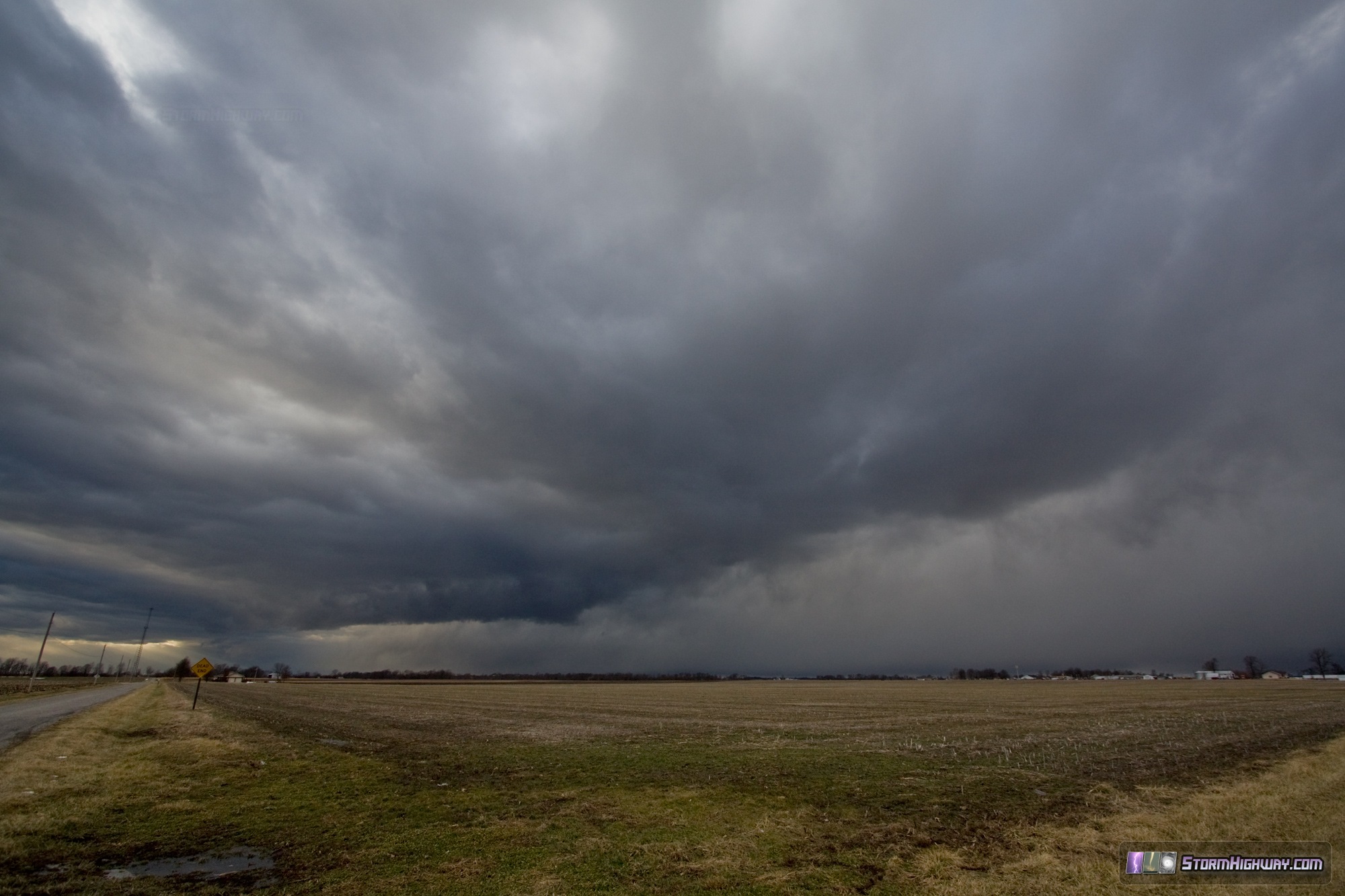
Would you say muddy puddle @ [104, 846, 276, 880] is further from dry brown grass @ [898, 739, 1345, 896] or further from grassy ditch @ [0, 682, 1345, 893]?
dry brown grass @ [898, 739, 1345, 896]

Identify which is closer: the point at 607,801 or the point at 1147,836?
the point at 1147,836

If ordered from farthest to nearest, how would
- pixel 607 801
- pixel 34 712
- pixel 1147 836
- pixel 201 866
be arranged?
1. pixel 34 712
2. pixel 607 801
3. pixel 1147 836
4. pixel 201 866

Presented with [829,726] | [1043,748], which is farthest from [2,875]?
[829,726]

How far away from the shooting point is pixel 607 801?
17.8m

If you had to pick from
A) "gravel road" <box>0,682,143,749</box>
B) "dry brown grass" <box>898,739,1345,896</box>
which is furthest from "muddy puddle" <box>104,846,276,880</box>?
"gravel road" <box>0,682,143,749</box>

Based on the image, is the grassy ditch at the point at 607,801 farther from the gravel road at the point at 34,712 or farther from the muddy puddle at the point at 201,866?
the gravel road at the point at 34,712

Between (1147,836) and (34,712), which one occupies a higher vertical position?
(1147,836)

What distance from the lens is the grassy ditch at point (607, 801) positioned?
11.8 m

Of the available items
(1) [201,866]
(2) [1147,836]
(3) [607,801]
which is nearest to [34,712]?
(1) [201,866]

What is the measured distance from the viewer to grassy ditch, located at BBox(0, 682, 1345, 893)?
1180 cm

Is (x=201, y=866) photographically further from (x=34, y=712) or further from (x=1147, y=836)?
(x=34, y=712)

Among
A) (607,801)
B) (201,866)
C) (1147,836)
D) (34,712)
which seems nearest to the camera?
(201,866)

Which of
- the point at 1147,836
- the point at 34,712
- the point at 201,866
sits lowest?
the point at 34,712

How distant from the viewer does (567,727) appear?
3991 centimetres
